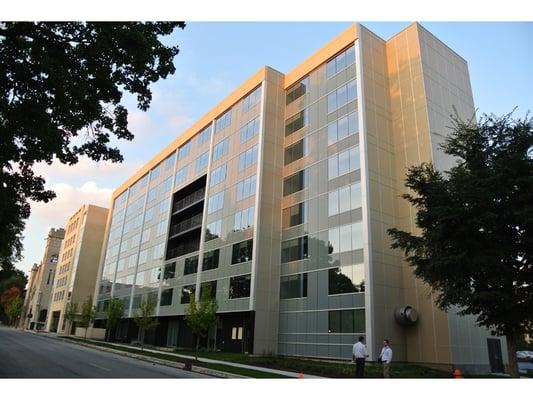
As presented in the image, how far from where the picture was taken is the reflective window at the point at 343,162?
99.2 ft

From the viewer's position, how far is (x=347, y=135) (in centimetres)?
3138

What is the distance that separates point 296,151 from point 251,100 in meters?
7.41

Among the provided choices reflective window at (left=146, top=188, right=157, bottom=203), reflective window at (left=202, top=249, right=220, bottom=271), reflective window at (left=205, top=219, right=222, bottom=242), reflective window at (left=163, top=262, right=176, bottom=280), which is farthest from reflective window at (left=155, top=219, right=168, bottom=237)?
reflective window at (left=202, top=249, right=220, bottom=271)

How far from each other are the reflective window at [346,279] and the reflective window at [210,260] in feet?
41.3

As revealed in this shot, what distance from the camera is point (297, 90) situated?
38.4 metres

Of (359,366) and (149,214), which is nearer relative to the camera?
(359,366)

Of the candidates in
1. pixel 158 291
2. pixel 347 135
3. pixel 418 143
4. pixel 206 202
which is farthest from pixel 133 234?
pixel 418 143

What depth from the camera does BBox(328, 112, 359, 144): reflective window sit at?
31125 millimetres

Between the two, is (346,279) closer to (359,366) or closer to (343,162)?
(343,162)

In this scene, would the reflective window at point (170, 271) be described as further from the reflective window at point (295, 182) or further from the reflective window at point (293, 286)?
the reflective window at point (295, 182)

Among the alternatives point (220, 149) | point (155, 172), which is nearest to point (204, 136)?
point (220, 149)

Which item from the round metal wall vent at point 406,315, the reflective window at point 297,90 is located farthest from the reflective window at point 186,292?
the round metal wall vent at point 406,315

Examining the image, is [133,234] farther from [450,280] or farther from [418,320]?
[450,280]

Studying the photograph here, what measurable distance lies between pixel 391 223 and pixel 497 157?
1159 centimetres
